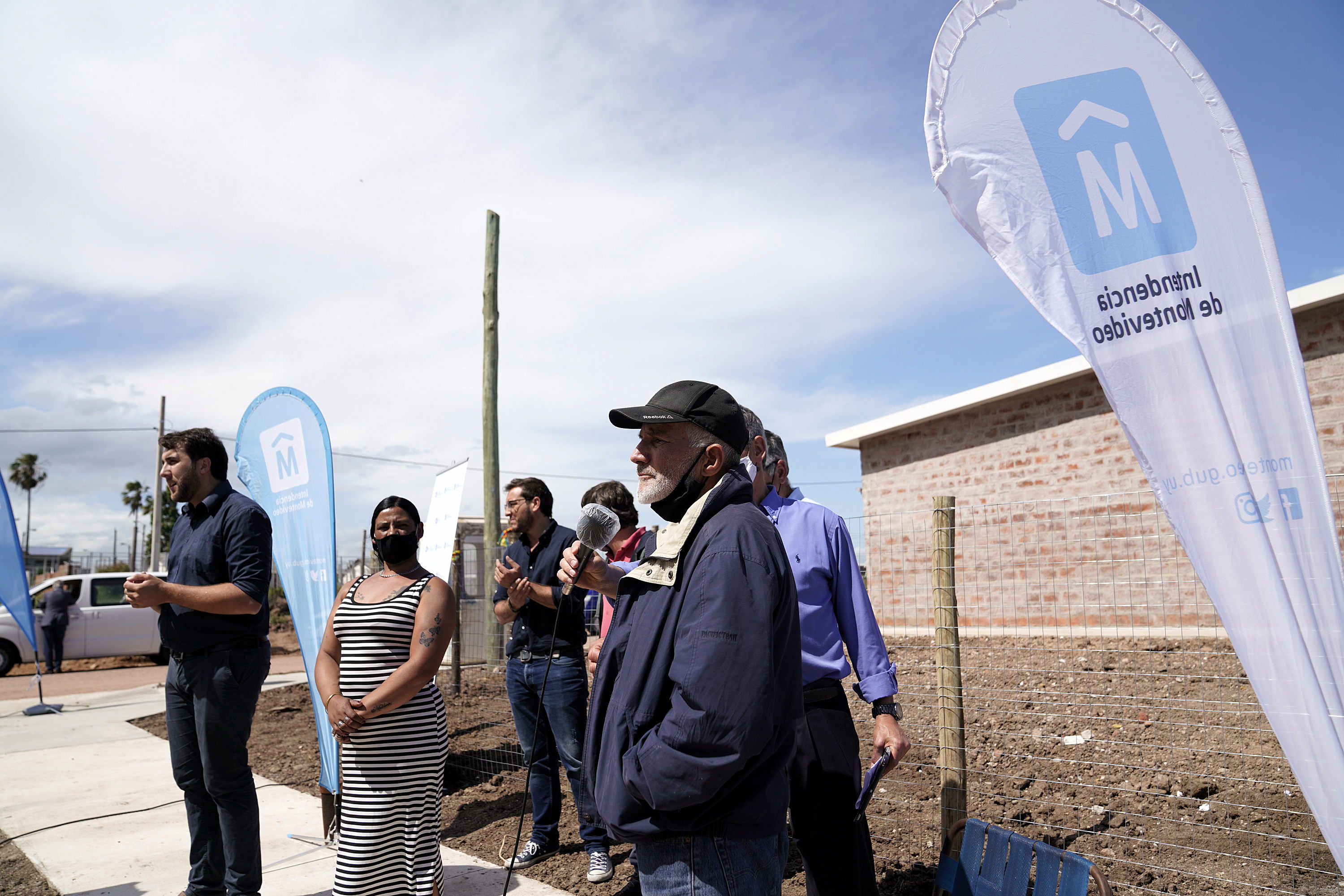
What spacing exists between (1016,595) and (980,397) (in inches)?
146

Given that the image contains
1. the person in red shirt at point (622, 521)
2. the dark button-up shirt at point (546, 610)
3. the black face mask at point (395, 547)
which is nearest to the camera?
the black face mask at point (395, 547)

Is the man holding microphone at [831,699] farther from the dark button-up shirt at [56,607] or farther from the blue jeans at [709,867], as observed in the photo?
the dark button-up shirt at [56,607]

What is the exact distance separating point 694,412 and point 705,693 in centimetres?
66

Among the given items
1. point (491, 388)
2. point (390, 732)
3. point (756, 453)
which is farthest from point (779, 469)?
point (491, 388)

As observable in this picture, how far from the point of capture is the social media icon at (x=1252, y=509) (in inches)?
87.4

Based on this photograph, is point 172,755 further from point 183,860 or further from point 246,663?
point 183,860

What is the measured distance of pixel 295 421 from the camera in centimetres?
539

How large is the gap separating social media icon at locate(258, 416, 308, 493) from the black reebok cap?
3889 mm

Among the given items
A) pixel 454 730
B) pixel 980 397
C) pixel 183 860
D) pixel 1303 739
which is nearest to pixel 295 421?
pixel 183 860

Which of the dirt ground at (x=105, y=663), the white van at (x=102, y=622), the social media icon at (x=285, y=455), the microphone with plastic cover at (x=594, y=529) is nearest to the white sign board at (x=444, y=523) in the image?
the social media icon at (x=285, y=455)

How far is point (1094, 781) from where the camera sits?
461 centimetres

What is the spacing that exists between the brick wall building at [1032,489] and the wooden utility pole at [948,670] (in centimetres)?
221

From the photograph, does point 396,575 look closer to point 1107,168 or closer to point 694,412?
point 694,412

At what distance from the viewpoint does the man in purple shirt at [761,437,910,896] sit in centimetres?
280
